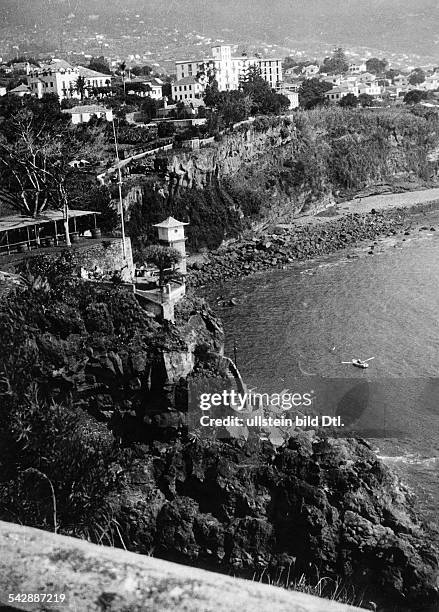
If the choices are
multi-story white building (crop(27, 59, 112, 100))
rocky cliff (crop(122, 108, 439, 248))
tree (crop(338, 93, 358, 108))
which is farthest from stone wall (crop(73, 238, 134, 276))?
tree (crop(338, 93, 358, 108))

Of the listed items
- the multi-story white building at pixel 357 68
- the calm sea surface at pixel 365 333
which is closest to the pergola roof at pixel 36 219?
the calm sea surface at pixel 365 333

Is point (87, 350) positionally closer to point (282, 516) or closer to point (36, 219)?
point (282, 516)

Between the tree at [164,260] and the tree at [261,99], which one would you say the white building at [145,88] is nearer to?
the tree at [261,99]

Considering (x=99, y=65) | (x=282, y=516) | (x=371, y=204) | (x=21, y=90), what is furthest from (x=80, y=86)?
(x=282, y=516)

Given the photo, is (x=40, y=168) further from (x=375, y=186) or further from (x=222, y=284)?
(x=375, y=186)

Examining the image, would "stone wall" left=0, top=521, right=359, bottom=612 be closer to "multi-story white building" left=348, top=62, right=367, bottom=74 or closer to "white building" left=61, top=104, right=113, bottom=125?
"white building" left=61, top=104, right=113, bottom=125
